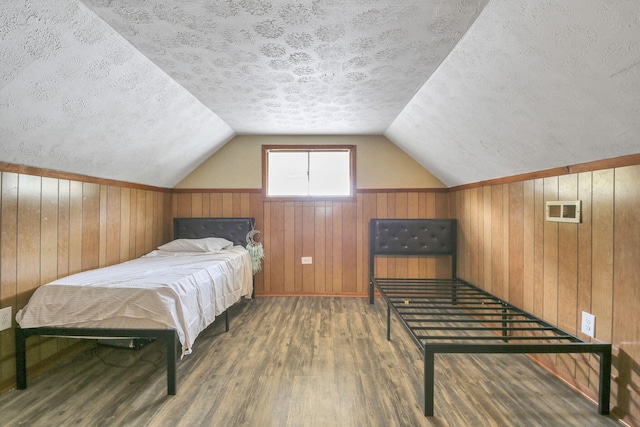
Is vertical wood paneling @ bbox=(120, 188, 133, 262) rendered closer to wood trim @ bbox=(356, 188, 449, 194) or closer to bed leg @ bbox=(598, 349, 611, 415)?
wood trim @ bbox=(356, 188, 449, 194)

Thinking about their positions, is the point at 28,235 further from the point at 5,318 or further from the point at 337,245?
the point at 337,245

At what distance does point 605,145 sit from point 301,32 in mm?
1712

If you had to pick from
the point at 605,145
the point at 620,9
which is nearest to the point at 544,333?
the point at 605,145

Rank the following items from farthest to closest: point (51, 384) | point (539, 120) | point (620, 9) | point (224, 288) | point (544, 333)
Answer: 1. point (224, 288)
2. point (544, 333)
3. point (51, 384)
4. point (539, 120)
5. point (620, 9)

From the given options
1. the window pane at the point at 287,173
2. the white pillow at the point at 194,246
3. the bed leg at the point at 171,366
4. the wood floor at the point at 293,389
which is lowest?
the wood floor at the point at 293,389

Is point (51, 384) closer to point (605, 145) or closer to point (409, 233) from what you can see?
point (409, 233)

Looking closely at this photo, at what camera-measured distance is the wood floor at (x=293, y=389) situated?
1.59 m

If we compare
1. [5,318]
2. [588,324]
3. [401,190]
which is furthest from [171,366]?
[401,190]

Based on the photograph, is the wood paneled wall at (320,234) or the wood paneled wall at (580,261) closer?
the wood paneled wall at (580,261)

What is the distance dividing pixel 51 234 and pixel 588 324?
3616 mm

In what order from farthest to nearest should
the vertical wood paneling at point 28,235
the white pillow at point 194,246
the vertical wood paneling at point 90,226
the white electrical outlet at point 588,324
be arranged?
the white pillow at point 194,246 → the vertical wood paneling at point 90,226 → the vertical wood paneling at point 28,235 → the white electrical outlet at point 588,324

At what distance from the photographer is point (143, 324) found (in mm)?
1800

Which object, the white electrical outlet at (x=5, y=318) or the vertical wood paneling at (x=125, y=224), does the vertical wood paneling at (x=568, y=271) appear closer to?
the white electrical outlet at (x=5, y=318)

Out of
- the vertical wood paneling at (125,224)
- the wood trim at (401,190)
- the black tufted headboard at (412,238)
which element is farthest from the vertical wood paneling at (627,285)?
the vertical wood paneling at (125,224)
